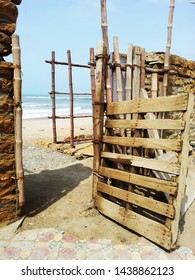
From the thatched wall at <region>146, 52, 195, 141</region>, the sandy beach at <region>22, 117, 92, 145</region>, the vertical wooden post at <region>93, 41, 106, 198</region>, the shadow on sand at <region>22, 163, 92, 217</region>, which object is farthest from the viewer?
the sandy beach at <region>22, 117, 92, 145</region>

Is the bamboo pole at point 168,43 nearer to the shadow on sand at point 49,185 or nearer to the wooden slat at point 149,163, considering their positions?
the wooden slat at point 149,163

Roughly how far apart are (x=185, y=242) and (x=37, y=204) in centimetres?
234

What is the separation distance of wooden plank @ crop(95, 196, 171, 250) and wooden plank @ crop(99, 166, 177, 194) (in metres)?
0.42

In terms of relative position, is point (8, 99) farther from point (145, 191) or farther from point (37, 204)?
point (145, 191)

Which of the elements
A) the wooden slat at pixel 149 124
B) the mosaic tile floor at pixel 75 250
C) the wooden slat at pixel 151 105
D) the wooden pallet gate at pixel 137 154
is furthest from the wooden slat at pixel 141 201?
the wooden slat at pixel 151 105

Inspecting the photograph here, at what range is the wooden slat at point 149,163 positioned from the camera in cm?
271

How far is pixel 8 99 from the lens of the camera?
3.19 metres

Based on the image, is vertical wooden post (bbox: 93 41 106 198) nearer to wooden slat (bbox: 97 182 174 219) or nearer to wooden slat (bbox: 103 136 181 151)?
wooden slat (bbox: 103 136 181 151)

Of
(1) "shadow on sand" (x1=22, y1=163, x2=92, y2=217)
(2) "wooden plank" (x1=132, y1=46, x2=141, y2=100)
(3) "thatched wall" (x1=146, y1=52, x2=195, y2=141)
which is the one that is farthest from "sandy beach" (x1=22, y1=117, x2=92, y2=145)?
(2) "wooden plank" (x1=132, y1=46, x2=141, y2=100)

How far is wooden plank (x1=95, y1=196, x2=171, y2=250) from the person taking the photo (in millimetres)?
2781

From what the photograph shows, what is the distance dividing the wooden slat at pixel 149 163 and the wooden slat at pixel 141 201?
16.2 inches

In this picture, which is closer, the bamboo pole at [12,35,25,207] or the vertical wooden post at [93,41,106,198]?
the bamboo pole at [12,35,25,207]

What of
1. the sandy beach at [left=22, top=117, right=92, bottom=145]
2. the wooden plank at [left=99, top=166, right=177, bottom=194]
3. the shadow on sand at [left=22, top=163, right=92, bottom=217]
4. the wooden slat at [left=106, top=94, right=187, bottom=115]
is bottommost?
the shadow on sand at [left=22, top=163, right=92, bottom=217]

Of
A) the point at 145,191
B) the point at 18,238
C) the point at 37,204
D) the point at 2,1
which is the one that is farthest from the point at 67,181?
the point at 2,1
